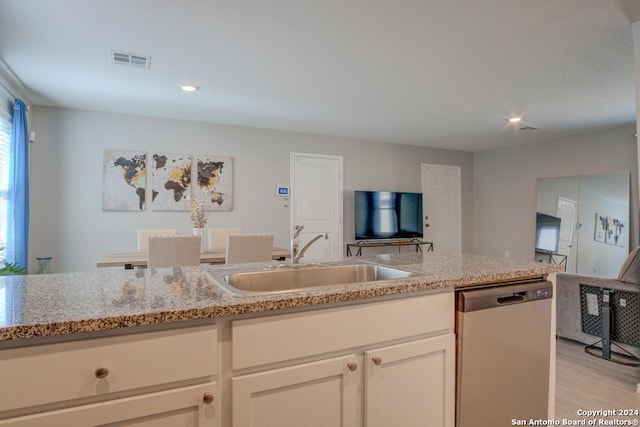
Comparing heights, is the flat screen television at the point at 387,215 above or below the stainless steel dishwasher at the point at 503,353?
above

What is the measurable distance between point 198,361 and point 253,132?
4517 millimetres

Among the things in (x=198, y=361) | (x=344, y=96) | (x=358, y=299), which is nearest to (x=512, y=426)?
(x=358, y=299)

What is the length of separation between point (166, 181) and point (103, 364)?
4116 millimetres

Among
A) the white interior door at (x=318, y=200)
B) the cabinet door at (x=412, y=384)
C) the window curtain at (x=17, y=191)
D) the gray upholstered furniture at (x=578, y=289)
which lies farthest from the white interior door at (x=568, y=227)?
the window curtain at (x=17, y=191)

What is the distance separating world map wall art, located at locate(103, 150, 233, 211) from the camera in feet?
14.6

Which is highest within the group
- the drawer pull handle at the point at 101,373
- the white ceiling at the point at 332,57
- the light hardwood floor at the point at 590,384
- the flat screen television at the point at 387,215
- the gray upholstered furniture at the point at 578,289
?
the white ceiling at the point at 332,57

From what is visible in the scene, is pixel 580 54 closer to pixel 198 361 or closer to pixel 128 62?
pixel 198 361

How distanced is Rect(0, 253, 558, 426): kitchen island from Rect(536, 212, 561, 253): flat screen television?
16.7 ft

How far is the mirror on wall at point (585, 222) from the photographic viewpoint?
501 cm

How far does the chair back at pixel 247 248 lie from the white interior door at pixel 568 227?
4767 mm

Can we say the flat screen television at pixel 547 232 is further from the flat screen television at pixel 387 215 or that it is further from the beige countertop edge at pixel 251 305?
the beige countertop edge at pixel 251 305

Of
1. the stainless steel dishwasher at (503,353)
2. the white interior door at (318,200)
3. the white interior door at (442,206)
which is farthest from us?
the white interior door at (442,206)

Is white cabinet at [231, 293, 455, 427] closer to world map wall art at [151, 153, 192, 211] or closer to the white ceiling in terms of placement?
the white ceiling

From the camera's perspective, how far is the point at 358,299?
1287mm
